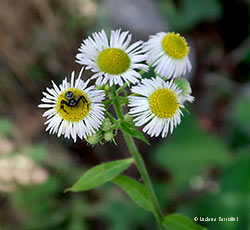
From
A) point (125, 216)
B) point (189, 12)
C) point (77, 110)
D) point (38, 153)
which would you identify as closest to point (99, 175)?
point (77, 110)

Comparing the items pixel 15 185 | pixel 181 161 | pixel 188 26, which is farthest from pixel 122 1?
pixel 15 185

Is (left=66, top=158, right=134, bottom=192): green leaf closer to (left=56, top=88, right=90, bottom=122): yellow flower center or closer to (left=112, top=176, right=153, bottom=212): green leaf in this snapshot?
(left=112, top=176, right=153, bottom=212): green leaf

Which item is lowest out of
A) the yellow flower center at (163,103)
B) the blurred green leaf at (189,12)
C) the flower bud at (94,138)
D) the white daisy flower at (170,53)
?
the flower bud at (94,138)

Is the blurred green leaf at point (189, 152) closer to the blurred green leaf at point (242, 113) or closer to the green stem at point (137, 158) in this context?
the blurred green leaf at point (242, 113)

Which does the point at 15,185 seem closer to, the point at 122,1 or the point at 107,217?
the point at 107,217

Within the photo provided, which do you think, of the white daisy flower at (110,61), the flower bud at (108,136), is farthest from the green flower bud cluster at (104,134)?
the white daisy flower at (110,61)

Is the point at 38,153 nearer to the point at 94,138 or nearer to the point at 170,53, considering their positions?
the point at 94,138

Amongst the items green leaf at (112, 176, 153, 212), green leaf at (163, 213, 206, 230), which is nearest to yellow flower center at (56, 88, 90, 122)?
green leaf at (112, 176, 153, 212)
